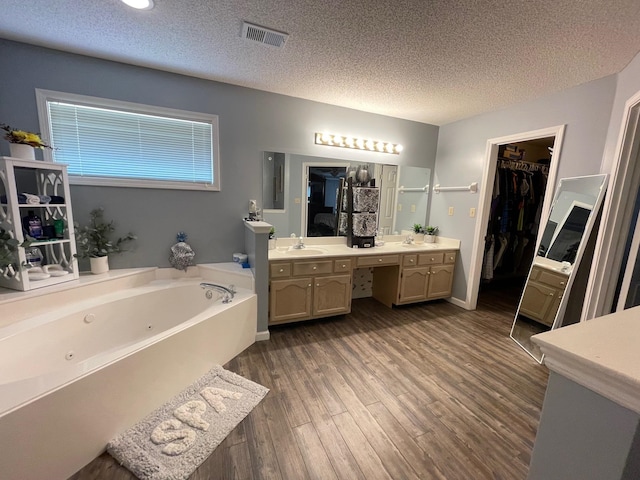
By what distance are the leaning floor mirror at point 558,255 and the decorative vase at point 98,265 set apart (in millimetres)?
3772

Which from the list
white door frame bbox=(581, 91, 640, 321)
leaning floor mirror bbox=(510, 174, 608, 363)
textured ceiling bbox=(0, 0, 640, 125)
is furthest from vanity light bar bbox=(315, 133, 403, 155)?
white door frame bbox=(581, 91, 640, 321)

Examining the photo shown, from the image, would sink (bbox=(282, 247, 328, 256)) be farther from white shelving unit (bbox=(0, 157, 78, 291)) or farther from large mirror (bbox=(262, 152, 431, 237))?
white shelving unit (bbox=(0, 157, 78, 291))

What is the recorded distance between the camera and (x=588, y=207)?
217 centimetres

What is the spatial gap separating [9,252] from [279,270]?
1866mm

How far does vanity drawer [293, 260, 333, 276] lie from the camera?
2570mm

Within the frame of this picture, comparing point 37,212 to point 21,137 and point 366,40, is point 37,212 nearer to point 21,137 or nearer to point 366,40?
point 21,137

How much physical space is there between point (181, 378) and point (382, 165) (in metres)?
3.03

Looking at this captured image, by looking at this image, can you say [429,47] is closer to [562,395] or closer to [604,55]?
Result: [604,55]

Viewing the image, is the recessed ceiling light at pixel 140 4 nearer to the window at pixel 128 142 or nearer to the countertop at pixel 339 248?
the window at pixel 128 142

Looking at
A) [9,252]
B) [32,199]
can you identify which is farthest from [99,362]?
[32,199]

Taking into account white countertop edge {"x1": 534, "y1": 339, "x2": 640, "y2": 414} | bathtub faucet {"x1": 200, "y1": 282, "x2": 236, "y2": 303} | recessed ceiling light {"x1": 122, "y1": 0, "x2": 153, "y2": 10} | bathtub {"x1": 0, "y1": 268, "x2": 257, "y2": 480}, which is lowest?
bathtub {"x1": 0, "y1": 268, "x2": 257, "y2": 480}

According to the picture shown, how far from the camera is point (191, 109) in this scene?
8.14ft

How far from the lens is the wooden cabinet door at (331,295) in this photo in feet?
8.89

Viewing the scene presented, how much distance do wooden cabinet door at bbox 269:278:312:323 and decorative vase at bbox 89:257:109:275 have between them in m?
1.47
